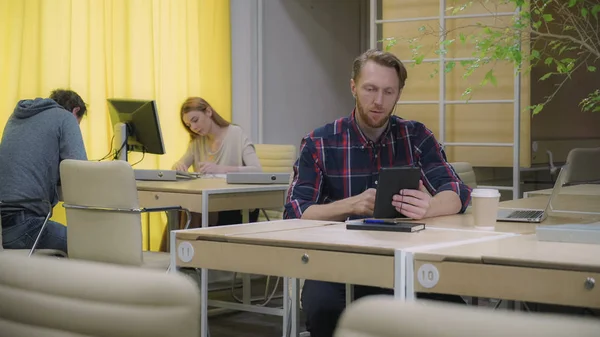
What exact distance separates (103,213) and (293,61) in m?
4.46

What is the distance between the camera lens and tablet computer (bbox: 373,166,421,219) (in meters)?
2.82

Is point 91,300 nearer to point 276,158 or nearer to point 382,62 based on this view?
point 382,62

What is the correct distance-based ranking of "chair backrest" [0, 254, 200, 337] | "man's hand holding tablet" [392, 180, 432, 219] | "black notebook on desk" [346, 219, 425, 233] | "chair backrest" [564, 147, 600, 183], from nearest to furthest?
"chair backrest" [0, 254, 200, 337] < "black notebook on desk" [346, 219, 425, 233] < "man's hand holding tablet" [392, 180, 432, 219] < "chair backrest" [564, 147, 600, 183]

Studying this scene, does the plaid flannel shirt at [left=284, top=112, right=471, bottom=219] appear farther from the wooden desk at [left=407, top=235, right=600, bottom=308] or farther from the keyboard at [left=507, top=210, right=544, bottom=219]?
the wooden desk at [left=407, top=235, right=600, bottom=308]

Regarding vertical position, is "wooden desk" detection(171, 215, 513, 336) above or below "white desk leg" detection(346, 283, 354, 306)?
above

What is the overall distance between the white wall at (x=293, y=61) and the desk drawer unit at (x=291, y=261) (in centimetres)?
503

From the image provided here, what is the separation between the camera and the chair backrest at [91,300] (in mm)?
1161

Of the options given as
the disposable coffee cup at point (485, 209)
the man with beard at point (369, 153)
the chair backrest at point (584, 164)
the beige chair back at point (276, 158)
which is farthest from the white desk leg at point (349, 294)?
the beige chair back at point (276, 158)

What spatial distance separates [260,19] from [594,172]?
3.46 meters

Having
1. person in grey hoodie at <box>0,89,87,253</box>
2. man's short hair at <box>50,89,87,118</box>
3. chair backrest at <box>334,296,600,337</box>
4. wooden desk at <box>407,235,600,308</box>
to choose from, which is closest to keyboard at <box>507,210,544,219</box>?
wooden desk at <box>407,235,600,308</box>

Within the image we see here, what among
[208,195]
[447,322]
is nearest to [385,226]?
[447,322]

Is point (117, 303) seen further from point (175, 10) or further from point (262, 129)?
point (262, 129)

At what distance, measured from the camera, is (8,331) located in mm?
1351

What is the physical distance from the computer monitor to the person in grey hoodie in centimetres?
69
